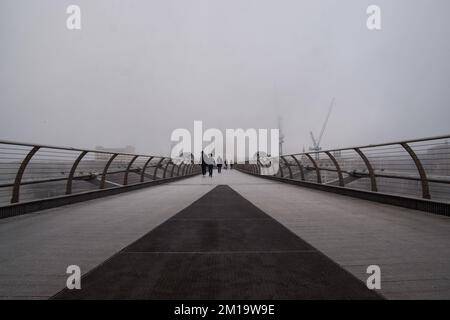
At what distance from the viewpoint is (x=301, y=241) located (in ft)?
12.4

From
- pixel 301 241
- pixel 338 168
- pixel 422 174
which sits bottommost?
pixel 301 241

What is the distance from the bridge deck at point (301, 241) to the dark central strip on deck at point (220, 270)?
0.18 m

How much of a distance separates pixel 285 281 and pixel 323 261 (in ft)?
2.36

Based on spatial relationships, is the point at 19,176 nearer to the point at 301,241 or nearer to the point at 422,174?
the point at 301,241

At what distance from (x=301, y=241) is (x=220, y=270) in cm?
148

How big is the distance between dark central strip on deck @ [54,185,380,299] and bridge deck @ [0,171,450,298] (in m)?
0.18

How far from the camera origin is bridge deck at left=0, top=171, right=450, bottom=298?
2.53m

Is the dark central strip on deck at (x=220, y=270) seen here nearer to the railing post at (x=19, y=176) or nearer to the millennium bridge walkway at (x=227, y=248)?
the millennium bridge walkway at (x=227, y=248)

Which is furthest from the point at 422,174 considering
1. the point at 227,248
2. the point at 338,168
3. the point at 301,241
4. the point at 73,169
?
the point at 73,169
